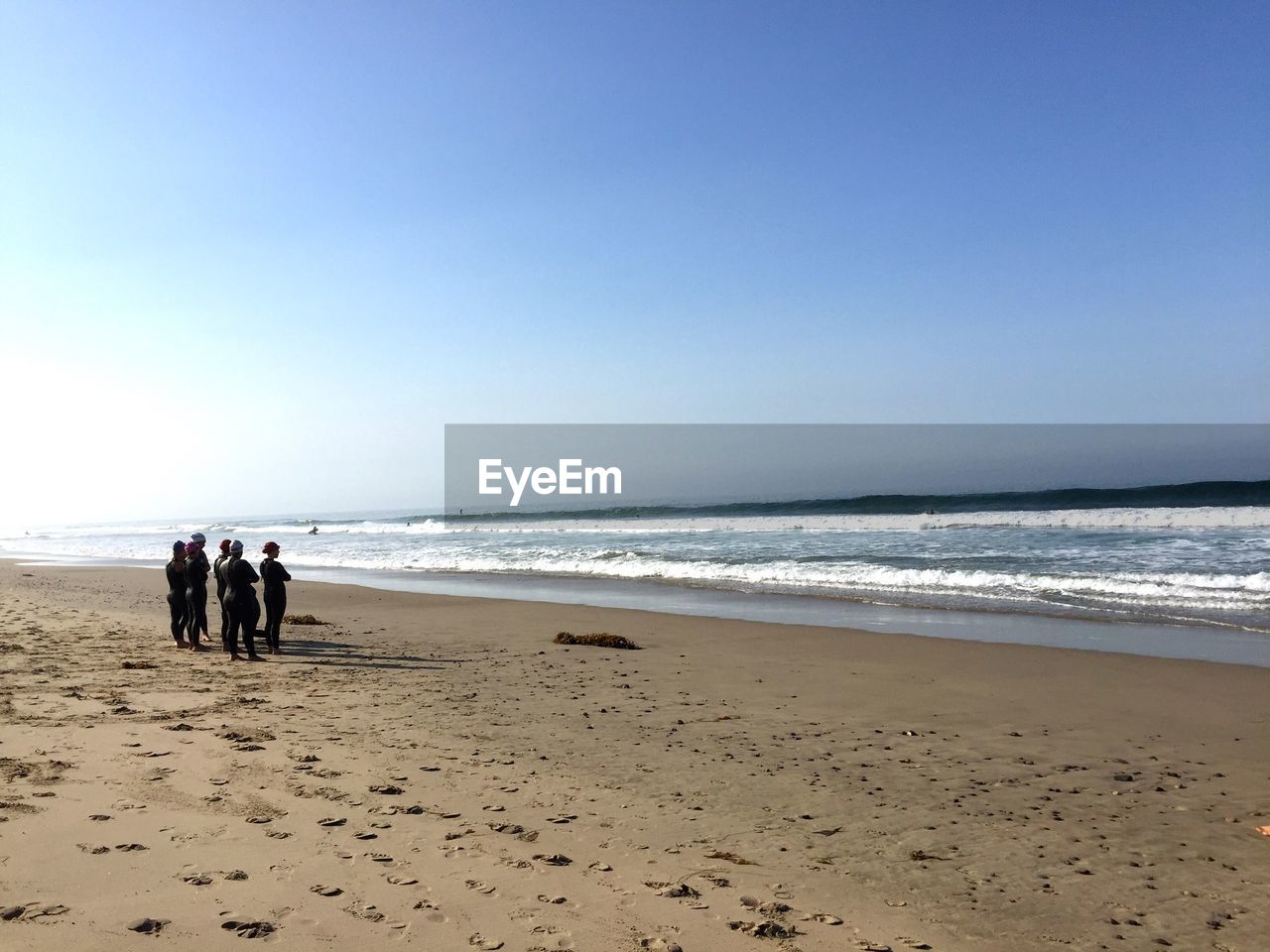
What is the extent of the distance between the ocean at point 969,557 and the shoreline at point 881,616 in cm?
43

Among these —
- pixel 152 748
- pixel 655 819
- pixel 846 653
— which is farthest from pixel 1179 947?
pixel 846 653

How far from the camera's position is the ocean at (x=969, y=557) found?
15.5 m

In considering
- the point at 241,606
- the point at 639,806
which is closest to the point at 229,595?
the point at 241,606

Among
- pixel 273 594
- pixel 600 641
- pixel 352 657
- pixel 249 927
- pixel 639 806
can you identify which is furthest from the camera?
pixel 273 594

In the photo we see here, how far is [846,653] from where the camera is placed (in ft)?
36.7

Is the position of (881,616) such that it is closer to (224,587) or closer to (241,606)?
(241,606)

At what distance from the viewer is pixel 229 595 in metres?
11.6

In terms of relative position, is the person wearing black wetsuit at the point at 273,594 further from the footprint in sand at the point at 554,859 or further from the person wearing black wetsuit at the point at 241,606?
the footprint in sand at the point at 554,859

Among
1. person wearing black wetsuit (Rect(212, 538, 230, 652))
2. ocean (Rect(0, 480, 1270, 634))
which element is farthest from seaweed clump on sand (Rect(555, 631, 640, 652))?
ocean (Rect(0, 480, 1270, 634))

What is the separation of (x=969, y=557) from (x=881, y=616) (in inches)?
309

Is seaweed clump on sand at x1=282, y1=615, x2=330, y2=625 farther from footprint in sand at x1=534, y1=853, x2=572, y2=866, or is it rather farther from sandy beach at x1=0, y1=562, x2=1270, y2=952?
footprint in sand at x1=534, y1=853, x2=572, y2=866

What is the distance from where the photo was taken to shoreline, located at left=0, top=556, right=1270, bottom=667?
11.3m

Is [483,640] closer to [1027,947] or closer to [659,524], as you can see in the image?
[1027,947]

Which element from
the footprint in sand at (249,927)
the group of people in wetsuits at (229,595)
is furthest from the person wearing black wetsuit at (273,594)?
the footprint in sand at (249,927)
